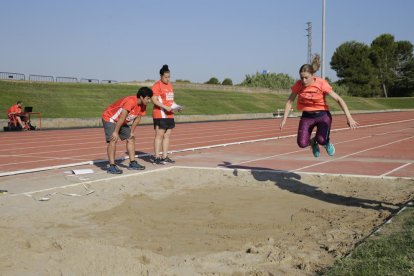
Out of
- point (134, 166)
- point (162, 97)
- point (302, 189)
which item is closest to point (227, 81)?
point (162, 97)

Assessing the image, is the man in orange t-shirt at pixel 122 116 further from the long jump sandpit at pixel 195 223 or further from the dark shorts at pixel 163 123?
the dark shorts at pixel 163 123

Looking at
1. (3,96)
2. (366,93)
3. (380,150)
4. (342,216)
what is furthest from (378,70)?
(342,216)

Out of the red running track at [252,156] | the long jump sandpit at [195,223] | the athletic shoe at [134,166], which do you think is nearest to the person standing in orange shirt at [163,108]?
the red running track at [252,156]

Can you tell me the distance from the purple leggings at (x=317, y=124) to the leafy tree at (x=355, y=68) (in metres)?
80.5

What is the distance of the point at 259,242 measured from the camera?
4320 millimetres

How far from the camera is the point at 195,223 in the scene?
5.04 m

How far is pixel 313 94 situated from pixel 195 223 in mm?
2767

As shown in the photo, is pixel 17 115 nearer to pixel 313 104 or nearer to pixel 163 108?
pixel 163 108

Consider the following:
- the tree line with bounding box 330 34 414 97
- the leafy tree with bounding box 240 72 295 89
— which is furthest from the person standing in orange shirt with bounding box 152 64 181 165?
the tree line with bounding box 330 34 414 97

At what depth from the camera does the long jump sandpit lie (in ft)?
12.1

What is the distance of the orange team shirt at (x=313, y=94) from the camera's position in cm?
671

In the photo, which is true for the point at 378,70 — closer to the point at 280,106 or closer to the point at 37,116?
the point at 280,106

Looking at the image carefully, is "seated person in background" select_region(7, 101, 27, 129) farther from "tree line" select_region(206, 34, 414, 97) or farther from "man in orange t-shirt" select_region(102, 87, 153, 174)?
"tree line" select_region(206, 34, 414, 97)

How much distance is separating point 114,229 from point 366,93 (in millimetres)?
85199
